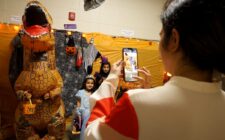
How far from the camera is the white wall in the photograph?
312 cm

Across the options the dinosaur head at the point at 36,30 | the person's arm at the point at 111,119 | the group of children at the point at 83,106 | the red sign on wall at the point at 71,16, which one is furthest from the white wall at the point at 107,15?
the person's arm at the point at 111,119

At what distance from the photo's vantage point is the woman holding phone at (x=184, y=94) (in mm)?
571

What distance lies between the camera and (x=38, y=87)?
248cm

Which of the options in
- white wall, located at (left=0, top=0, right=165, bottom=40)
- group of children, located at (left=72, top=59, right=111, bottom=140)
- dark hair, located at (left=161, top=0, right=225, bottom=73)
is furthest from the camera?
white wall, located at (left=0, top=0, right=165, bottom=40)

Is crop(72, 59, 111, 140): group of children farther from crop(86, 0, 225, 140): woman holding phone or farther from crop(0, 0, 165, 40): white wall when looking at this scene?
crop(86, 0, 225, 140): woman holding phone

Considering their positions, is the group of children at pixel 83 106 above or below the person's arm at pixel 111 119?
below

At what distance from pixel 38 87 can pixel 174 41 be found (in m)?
2.07

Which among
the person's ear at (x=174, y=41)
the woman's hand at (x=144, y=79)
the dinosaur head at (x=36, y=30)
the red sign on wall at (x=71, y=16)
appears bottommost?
the woman's hand at (x=144, y=79)

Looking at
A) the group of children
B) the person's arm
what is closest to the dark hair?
the person's arm

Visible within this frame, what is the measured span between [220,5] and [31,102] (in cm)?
219

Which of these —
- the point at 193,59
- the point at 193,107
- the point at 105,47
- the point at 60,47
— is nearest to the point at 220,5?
the point at 193,59

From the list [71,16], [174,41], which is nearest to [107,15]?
[71,16]

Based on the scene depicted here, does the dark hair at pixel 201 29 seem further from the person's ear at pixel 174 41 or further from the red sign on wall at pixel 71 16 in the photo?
the red sign on wall at pixel 71 16

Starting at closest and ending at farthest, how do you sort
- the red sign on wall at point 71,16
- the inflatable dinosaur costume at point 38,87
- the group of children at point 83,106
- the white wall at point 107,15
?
the inflatable dinosaur costume at point 38,87 → the group of children at point 83,106 → the white wall at point 107,15 → the red sign on wall at point 71,16
